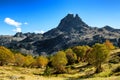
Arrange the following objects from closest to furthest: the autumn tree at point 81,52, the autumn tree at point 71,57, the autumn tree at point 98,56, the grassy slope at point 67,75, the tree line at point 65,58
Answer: the grassy slope at point 67,75
the autumn tree at point 98,56
the tree line at point 65,58
the autumn tree at point 71,57
the autumn tree at point 81,52

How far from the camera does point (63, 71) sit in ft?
368

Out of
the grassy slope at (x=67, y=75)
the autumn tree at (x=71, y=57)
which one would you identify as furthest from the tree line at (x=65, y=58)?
the grassy slope at (x=67, y=75)

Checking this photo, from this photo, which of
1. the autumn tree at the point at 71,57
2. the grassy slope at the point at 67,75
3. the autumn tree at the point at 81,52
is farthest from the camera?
the autumn tree at the point at 81,52

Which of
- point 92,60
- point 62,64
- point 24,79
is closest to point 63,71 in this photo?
point 62,64

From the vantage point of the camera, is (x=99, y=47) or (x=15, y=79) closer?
(x=15, y=79)

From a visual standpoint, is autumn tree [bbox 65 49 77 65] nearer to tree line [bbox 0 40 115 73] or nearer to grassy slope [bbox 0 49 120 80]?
tree line [bbox 0 40 115 73]

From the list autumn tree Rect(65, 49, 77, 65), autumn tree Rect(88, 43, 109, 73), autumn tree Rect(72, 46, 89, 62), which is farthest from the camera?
autumn tree Rect(72, 46, 89, 62)

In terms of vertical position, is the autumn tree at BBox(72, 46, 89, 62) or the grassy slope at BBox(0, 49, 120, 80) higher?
the autumn tree at BBox(72, 46, 89, 62)

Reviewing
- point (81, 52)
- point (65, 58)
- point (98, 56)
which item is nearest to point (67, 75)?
point (98, 56)

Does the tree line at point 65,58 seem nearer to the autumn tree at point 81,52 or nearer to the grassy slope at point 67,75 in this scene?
the autumn tree at point 81,52

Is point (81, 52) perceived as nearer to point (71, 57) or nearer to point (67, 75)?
point (71, 57)

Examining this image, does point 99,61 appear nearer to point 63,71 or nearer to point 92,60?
point 92,60

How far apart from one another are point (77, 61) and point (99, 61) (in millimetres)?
63150

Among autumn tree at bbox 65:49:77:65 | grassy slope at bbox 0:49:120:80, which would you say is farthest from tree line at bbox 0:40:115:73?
grassy slope at bbox 0:49:120:80
